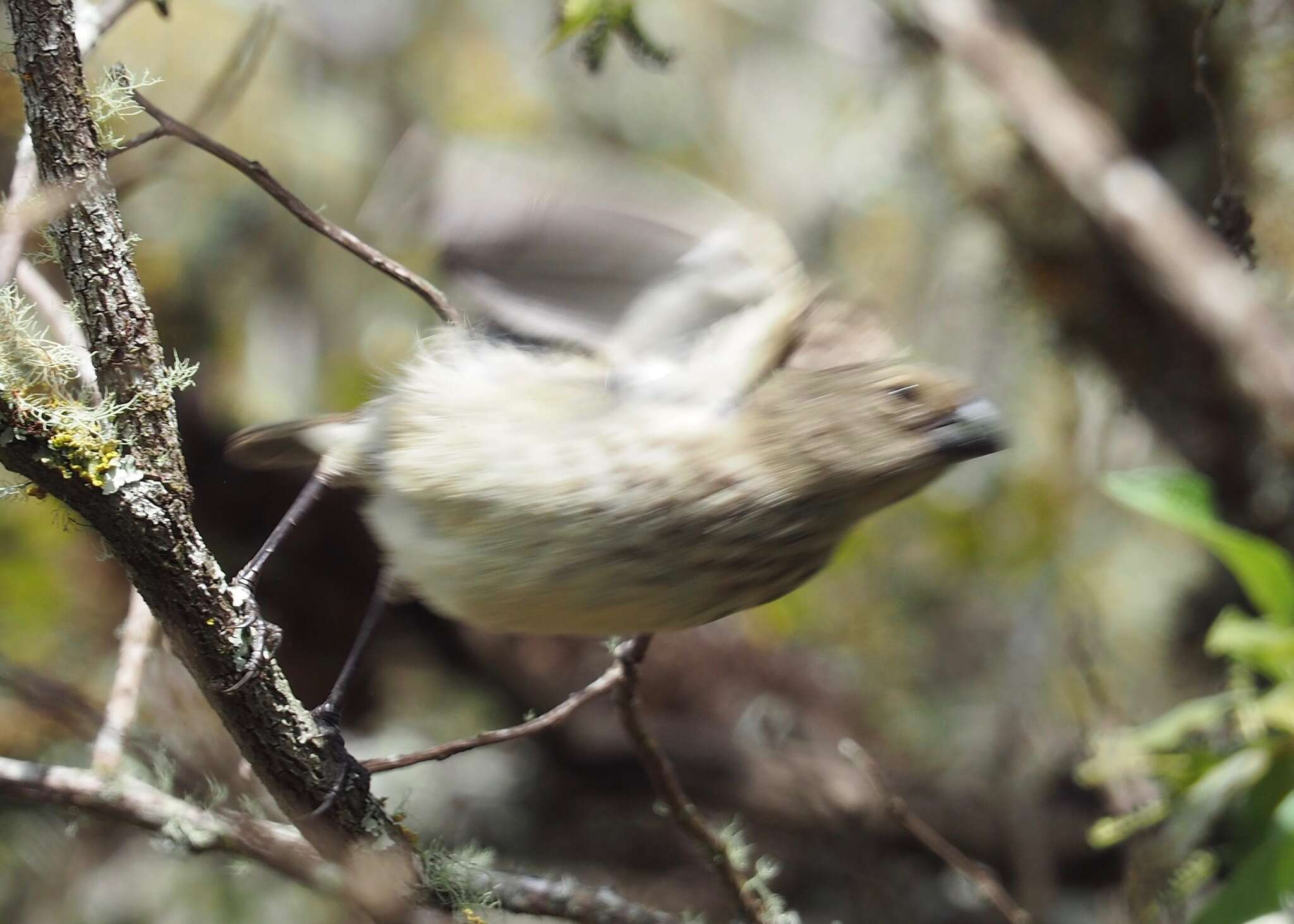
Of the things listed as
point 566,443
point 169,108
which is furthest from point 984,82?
point 169,108

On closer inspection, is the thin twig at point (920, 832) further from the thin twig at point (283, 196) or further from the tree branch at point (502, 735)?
the thin twig at point (283, 196)

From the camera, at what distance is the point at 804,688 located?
4.28 m

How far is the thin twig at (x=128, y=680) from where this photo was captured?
5.07 feet

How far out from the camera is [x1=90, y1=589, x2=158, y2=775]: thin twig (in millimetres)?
1545

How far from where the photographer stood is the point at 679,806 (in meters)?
1.61

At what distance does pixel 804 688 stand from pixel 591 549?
3.07 metres

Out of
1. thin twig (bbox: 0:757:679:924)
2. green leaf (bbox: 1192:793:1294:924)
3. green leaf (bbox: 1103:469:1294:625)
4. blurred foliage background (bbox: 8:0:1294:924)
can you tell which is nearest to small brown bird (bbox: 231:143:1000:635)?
blurred foliage background (bbox: 8:0:1294:924)

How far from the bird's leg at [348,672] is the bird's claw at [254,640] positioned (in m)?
0.21

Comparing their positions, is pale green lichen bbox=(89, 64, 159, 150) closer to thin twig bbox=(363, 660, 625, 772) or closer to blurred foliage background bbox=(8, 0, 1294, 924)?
blurred foliage background bbox=(8, 0, 1294, 924)

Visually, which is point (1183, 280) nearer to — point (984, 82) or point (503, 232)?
point (984, 82)

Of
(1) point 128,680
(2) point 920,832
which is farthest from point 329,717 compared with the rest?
(2) point 920,832

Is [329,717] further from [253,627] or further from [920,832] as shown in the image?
[920,832]

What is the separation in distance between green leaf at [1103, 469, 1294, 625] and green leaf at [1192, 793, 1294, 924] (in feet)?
1.53

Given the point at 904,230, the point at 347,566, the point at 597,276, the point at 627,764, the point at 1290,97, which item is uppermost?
the point at 1290,97
